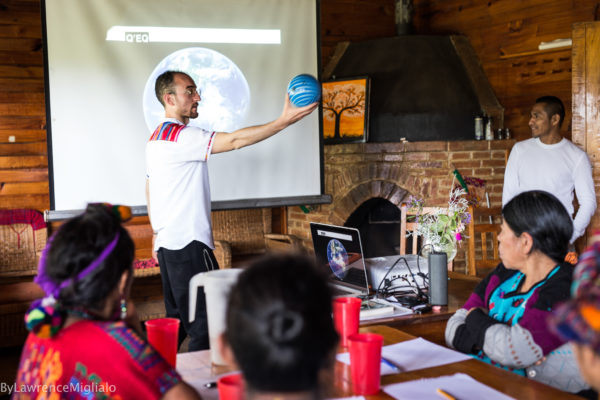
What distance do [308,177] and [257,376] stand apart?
347 centimetres

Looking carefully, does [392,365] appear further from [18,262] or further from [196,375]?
[18,262]

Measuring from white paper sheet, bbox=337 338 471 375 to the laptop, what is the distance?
1.70ft

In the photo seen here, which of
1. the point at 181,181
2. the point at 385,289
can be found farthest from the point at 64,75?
the point at 385,289

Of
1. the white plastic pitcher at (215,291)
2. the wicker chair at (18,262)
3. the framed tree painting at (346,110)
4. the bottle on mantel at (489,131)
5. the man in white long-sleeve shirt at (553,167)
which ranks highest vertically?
the framed tree painting at (346,110)

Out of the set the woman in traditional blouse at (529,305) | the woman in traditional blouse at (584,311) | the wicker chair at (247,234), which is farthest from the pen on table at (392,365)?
the wicker chair at (247,234)

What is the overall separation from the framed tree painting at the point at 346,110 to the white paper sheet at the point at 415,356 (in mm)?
3359

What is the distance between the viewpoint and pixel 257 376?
696 mm

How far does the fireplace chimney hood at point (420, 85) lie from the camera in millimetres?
4746

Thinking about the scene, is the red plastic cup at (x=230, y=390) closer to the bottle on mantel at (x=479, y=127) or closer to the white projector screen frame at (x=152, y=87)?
the white projector screen frame at (x=152, y=87)

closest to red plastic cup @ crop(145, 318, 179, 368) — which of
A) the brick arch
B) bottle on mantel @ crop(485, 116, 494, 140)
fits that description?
the brick arch

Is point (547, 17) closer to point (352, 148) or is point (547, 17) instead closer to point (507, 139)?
point (507, 139)

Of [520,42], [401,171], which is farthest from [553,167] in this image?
[520,42]

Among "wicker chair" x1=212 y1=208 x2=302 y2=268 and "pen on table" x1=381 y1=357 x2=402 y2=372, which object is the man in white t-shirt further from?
"wicker chair" x1=212 y1=208 x2=302 y2=268

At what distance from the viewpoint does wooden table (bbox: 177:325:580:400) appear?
120cm
